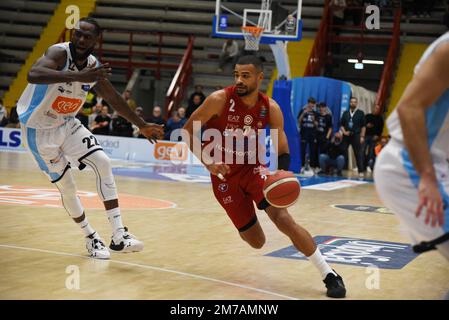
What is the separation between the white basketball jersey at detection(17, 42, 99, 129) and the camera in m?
6.46

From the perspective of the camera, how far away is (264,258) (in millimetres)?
7020

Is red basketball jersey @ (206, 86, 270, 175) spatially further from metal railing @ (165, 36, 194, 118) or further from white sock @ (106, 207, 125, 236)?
metal railing @ (165, 36, 194, 118)

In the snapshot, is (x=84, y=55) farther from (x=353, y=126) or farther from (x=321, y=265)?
(x=353, y=126)

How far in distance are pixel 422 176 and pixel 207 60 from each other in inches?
894

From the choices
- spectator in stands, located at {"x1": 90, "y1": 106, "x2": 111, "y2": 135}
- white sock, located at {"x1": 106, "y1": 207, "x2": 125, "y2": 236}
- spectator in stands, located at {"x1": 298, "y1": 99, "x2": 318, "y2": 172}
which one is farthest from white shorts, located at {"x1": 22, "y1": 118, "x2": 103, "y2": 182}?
spectator in stands, located at {"x1": 90, "y1": 106, "x2": 111, "y2": 135}

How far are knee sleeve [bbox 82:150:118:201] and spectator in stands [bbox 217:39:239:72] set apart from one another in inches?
669

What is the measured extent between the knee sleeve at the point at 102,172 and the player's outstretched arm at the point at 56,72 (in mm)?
800

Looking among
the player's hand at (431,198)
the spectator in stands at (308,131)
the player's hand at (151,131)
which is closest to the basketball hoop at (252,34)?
the spectator in stands at (308,131)

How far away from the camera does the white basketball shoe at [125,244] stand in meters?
6.46

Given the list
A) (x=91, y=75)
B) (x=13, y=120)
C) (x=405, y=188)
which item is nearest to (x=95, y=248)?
(x=91, y=75)

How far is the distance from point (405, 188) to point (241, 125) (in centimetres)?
258

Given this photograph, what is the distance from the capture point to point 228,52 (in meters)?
23.8

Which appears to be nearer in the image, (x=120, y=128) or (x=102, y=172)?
(x=102, y=172)

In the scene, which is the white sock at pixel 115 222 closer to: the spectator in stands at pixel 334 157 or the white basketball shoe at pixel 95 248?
the white basketball shoe at pixel 95 248
